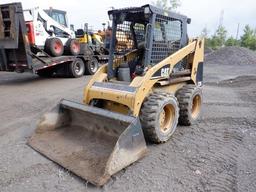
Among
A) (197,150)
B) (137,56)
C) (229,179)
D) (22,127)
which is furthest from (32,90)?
(229,179)

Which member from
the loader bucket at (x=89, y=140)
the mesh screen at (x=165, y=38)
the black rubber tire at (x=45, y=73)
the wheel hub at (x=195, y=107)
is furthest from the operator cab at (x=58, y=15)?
the wheel hub at (x=195, y=107)

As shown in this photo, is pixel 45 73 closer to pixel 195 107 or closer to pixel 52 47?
pixel 52 47

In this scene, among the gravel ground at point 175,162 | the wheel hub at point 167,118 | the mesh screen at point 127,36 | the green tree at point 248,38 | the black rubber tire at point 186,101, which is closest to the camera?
the gravel ground at point 175,162

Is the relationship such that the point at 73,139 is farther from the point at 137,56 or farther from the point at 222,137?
the point at 222,137

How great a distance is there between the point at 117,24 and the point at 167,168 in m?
2.61

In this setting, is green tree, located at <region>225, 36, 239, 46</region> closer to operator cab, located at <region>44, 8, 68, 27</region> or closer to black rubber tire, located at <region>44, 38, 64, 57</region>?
operator cab, located at <region>44, 8, 68, 27</region>

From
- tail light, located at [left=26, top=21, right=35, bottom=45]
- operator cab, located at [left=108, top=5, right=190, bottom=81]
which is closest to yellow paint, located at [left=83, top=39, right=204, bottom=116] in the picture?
operator cab, located at [left=108, top=5, right=190, bottom=81]

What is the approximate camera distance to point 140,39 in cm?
505

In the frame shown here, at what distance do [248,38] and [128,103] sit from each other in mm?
42622

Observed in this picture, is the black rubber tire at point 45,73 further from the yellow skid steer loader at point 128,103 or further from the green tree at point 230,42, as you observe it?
the green tree at point 230,42

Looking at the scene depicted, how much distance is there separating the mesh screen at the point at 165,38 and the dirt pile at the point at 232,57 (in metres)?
15.7

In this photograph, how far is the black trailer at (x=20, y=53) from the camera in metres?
8.16

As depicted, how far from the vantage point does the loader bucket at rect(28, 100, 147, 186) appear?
122 inches

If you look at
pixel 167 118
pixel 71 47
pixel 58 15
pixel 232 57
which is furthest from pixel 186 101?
pixel 232 57
